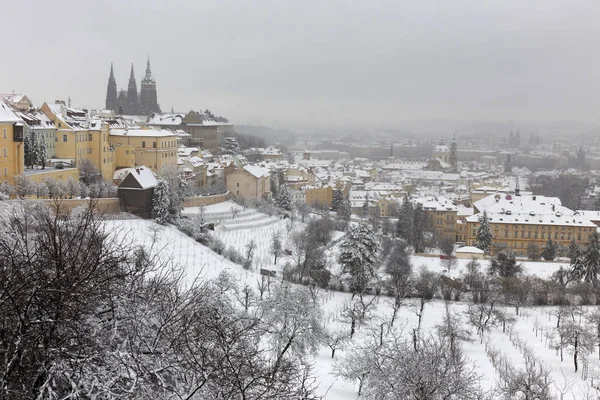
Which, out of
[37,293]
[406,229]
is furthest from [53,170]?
[37,293]

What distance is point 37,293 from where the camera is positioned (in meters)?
4.43

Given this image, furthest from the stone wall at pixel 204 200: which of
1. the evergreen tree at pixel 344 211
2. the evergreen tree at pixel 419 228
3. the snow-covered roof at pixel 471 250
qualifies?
the snow-covered roof at pixel 471 250

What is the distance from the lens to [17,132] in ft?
74.3

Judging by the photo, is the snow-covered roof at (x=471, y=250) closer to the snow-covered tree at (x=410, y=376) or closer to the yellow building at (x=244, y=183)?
the yellow building at (x=244, y=183)

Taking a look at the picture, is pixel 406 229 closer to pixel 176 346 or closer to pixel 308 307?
A: pixel 308 307

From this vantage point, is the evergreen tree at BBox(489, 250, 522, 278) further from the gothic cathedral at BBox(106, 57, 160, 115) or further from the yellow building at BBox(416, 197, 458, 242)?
the gothic cathedral at BBox(106, 57, 160, 115)

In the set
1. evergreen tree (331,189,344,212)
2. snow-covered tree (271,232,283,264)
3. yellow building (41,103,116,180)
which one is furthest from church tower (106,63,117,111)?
snow-covered tree (271,232,283,264)

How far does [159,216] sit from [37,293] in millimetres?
Result: 19721

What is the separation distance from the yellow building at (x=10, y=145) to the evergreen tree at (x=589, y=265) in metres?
22.8

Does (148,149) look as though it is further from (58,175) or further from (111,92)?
(111,92)

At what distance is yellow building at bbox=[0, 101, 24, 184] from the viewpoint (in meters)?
22.1

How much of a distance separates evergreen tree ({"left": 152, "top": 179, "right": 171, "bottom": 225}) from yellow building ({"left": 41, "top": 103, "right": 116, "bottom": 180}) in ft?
18.3

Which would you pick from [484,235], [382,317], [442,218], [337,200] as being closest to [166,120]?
[337,200]

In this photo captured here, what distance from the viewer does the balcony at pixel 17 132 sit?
2259 cm
